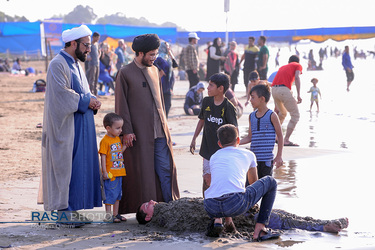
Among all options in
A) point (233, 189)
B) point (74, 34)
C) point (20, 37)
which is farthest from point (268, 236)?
point (20, 37)

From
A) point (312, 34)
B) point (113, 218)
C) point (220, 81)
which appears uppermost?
point (312, 34)

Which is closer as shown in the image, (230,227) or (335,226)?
(230,227)

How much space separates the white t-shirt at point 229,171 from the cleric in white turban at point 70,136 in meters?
1.24

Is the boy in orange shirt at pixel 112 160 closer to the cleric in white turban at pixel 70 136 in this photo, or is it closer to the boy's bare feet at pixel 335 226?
the cleric in white turban at pixel 70 136

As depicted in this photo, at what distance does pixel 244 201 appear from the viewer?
4.76m

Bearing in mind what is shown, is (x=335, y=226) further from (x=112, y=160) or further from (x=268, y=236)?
(x=112, y=160)

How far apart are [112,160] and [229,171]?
52.5 inches

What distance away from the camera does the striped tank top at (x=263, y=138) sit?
5836 mm

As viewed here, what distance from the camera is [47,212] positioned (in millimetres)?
5402

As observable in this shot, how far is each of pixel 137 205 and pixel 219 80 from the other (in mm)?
1514

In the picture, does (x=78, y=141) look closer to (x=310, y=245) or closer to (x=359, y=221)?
(x=310, y=245)

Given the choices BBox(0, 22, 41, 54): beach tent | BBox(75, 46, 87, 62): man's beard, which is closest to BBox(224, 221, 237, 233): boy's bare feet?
BBox(75, 46, 87, 62): man's beard

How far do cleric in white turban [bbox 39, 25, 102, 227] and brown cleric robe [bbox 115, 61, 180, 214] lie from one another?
34 cm

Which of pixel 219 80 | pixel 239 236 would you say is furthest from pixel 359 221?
pixel 219 80
